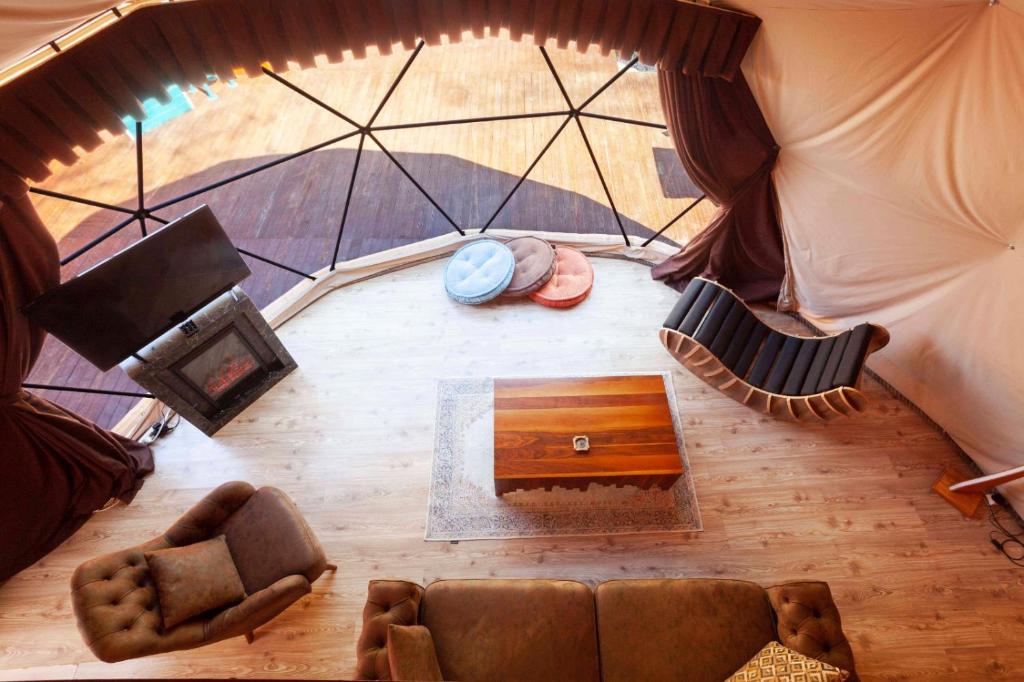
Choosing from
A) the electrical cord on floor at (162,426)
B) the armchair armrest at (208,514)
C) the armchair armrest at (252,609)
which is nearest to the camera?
the armchair armrest at (252,609)

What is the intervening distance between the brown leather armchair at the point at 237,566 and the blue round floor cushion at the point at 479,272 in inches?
79.9

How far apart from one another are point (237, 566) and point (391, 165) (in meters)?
3.77

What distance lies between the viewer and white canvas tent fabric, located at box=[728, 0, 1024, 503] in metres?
2.50

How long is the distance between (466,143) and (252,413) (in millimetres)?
3250

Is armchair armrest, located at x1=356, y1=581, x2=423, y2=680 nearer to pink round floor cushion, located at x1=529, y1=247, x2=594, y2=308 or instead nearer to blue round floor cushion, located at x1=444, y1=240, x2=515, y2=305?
blue round floor cushion, located at x1=444, y1=240, x2=515, y2=305

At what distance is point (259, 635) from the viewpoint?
2.95 m

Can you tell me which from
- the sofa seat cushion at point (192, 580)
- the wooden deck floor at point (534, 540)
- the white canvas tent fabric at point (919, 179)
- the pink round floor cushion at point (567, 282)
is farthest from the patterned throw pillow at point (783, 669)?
the pink round floor cushion at point (567, 282)

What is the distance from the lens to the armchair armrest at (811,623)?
234 centimetres

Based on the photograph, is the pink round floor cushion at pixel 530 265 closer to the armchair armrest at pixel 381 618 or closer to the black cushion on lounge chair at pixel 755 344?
the black cushion on lounge chair at pixel 755 344

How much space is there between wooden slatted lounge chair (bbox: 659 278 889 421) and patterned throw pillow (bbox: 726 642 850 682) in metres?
1.56

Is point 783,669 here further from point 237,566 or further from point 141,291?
point 141,291

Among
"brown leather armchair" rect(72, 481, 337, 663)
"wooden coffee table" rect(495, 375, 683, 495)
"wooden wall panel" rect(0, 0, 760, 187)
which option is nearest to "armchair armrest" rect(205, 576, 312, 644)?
"brown leather armchair" rect(72, 481, 337, 663)

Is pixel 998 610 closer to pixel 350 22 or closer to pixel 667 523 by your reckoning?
pixel 667 523

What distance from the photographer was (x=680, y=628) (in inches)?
A: 101
